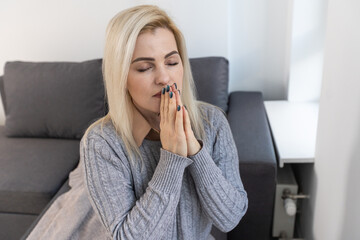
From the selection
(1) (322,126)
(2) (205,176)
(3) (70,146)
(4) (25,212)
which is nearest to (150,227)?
(2) (205,176)

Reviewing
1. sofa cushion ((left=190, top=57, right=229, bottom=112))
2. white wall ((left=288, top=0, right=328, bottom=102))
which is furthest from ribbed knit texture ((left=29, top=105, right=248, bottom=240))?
white wall ((left=288, top=0, right=328, bottom=102))

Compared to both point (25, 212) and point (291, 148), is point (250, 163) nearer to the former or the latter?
point (291, 148)

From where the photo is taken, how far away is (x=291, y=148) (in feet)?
4.54

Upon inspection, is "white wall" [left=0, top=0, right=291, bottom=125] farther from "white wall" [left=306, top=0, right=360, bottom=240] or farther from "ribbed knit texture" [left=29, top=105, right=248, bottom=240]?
"ribbed knit texture" [left=29, top=105, right=248, bottom=240]

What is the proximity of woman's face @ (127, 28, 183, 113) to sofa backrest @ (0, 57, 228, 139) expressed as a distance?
916 millimetres

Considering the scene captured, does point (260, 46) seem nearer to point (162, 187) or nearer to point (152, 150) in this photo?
point (152, 150)

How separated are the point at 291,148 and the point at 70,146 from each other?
1273 millimetres

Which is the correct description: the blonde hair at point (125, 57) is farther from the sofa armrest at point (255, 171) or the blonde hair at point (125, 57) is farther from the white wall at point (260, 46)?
the white wall at point (260, 46)

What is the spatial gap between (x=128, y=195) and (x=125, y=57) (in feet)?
1.29

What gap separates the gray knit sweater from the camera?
2.75 ft

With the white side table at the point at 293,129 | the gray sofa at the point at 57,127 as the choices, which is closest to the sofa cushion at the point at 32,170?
the gray sofa at the point at 57,127

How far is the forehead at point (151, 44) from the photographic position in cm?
85

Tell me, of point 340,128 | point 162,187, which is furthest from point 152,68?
point 340,128

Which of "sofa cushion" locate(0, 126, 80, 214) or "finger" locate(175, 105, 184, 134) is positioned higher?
"finger" locate(175, 105, 184, 134)
